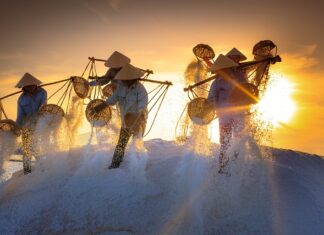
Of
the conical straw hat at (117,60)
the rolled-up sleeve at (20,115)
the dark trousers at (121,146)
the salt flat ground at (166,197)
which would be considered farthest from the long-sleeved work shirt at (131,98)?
the rolled-up sleeve at (20,115)

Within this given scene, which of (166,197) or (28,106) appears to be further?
(28,106)

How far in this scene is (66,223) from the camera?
7113 mm

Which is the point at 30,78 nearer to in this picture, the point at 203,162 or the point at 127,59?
the point at 127,59

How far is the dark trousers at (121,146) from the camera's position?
8.07 meters

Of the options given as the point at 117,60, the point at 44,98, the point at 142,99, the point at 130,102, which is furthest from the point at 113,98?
the point at 44,98

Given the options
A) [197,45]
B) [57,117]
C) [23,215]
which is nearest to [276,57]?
[197,45]

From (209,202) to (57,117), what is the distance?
3648mm

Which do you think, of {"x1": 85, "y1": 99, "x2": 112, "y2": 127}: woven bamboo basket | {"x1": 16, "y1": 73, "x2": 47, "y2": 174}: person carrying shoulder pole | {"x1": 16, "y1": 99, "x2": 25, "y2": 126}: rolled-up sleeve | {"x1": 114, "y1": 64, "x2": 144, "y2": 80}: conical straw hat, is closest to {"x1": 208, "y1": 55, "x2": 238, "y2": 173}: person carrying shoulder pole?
{"x1": 114, "y1": 64, "x2": 144, "y2": 80}: conical straw hat

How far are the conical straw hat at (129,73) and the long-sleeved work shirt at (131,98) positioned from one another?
0.22 meters

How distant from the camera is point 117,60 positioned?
878 centimetres

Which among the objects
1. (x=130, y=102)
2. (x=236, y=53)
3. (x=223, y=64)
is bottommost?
(x=130, y=102)

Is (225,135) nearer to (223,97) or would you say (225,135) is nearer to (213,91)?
(223,97)

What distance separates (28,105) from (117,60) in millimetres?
2018

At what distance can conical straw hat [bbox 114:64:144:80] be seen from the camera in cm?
792
